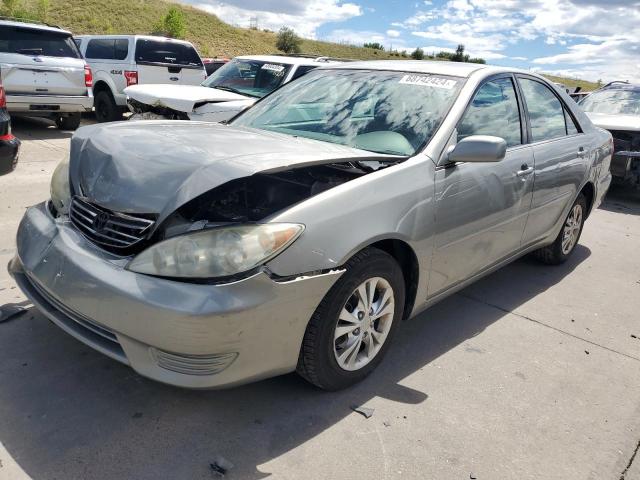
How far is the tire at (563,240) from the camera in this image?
4.91 meters

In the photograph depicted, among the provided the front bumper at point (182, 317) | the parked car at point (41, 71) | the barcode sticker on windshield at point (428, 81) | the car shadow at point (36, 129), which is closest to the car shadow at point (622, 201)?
the barcode sticker on windshield at point (428, 81)

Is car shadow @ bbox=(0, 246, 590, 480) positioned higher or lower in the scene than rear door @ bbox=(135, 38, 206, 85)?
lower

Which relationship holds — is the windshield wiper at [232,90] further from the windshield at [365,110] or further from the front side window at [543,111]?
the front side window at [543,111]

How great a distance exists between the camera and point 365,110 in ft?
11.6

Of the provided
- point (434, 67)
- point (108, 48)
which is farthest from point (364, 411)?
point (108, 48)

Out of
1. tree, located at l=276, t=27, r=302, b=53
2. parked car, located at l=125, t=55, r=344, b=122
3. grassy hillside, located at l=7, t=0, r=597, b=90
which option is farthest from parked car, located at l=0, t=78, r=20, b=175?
tree, located at l=276, t=27, r=302, b=53

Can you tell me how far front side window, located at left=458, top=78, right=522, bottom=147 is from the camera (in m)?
3.48

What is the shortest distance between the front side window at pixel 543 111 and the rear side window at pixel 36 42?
27.6 ft

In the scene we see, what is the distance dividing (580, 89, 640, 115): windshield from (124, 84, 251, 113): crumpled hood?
6.39 m

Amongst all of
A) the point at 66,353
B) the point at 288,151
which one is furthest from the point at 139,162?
the point at 66,353

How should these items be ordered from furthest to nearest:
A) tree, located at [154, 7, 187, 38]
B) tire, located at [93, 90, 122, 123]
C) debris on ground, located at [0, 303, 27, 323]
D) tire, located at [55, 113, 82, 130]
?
tree, located at [154, 7, 187, 38] → tire, located at [93, 90, 122, 123] → tire, located at [55, 113, 82, 130] → debris on ground, located at [0, 303, 27, 323]

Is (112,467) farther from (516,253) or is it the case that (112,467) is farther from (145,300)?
(516,253)

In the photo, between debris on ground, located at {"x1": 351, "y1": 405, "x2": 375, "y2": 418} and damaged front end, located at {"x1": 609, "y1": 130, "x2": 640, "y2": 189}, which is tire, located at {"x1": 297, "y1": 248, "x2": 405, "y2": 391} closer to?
debris on ground, located at {"x1": 351, "y1": 405, "x2": 375, "y2": 418}

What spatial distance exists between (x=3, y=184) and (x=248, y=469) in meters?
5.33
